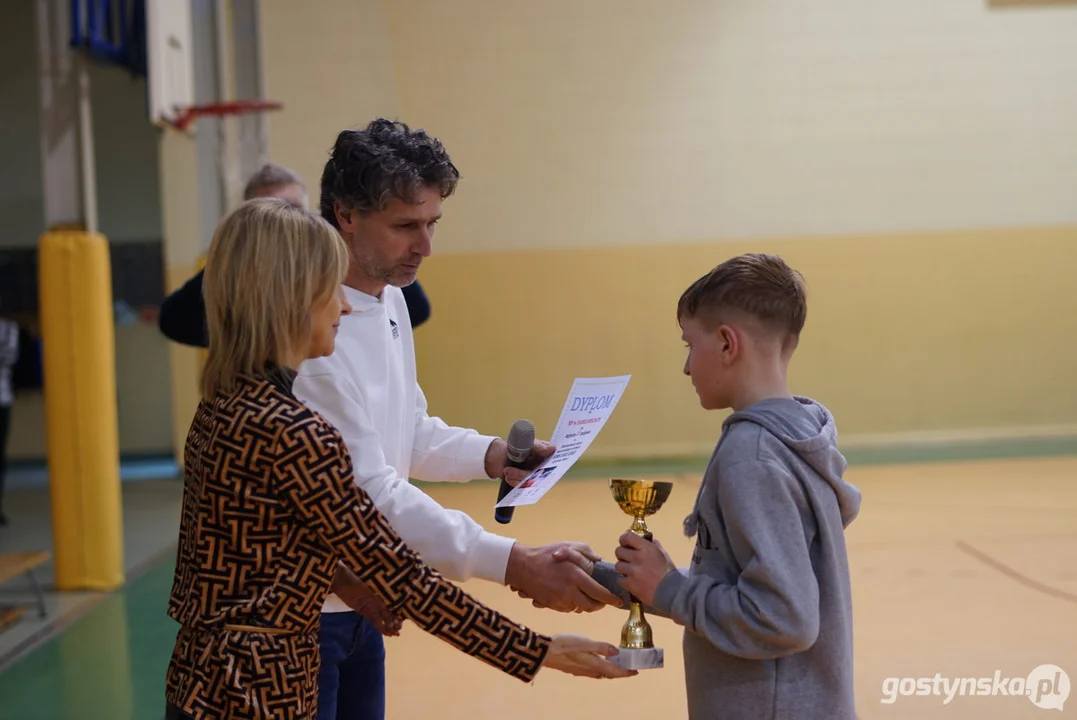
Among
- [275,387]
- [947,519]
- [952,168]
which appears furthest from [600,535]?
[952,168]

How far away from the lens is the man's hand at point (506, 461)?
2428 millimetres

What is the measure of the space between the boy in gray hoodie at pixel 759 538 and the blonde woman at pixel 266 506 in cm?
44

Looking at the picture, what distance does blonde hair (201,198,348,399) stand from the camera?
64.3 inches

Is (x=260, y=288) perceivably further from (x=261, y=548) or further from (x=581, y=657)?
(x=581, y=657)

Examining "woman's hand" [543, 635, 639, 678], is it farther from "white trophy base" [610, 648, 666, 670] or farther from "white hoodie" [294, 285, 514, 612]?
"white hoodie" [294, 285, 514, 612]

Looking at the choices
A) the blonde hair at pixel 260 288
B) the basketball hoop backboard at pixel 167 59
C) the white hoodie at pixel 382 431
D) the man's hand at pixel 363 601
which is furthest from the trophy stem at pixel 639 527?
the basketball hoop backboard at pixel 167 59

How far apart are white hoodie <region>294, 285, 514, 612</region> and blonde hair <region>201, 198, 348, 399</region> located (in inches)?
13.4

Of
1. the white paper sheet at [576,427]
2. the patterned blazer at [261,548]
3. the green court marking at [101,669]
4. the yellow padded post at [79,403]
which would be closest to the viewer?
the patterned blazer at [261,548]

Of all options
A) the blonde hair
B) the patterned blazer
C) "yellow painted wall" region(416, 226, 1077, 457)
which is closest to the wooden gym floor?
the patterned blazer

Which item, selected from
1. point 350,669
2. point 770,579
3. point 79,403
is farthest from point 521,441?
point 79,403

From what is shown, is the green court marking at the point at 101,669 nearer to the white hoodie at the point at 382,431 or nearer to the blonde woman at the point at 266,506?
the white hoodie at the point at 382,431

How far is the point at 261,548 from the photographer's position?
5.25 ft

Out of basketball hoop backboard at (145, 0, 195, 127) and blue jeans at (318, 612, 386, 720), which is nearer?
blue jeans at (318, 612, 386, 720)

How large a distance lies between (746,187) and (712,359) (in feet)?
26.9
